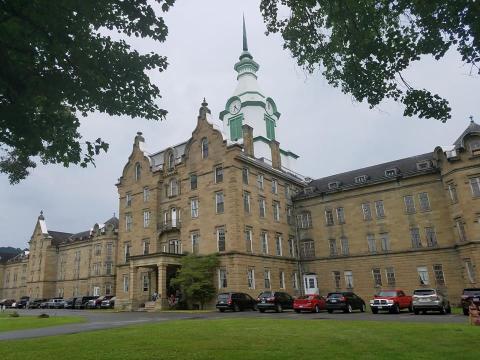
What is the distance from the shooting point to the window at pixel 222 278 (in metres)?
39.6

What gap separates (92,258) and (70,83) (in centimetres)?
6774

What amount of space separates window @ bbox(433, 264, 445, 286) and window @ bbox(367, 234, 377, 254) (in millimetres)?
6097

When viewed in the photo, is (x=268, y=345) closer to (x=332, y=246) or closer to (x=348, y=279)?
(x=348, y=279)

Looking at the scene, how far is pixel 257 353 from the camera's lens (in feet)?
34.7

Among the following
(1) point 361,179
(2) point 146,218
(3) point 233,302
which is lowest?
(3) point 233,302

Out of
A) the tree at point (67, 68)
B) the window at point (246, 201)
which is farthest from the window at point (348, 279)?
the tree at point (67, 68)

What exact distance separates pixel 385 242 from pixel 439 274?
239 inches

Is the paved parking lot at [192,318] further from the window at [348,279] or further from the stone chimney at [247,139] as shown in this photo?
the stone chimney at [247,139]

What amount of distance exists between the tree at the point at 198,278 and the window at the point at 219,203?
4.69m

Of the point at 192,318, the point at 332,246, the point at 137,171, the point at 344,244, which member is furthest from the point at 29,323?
the point at 344,244

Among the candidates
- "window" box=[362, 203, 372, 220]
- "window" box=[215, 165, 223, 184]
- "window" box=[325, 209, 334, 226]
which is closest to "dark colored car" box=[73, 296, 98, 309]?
"window" box=[215, 165, 223, 184]

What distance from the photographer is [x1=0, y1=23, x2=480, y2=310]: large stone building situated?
39.2 metres

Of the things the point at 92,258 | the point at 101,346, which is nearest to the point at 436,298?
the point at 101,346

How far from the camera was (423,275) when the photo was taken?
40531mm
